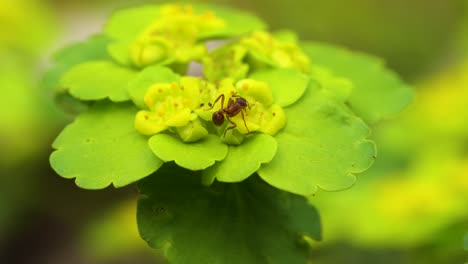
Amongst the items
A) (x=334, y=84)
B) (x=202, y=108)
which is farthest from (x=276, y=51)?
(x=202, y=108)

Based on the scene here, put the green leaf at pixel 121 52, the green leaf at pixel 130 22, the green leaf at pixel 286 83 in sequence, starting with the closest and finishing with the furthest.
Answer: the green leaf at pixel 286 83
the green leaf at pixel 121 52
the green leaf at pixel 130 22

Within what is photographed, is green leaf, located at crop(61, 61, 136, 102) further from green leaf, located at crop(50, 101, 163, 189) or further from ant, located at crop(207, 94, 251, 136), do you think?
ant, located at crop(207, 94, 251, 136)

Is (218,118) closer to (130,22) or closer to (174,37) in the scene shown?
(174,37)

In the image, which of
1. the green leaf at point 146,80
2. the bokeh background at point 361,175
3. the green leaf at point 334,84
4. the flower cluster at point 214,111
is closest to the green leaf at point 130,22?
the flower cluster at point 214,111

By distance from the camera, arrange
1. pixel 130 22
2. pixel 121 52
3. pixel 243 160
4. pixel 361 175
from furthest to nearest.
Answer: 1. pixel 361 175
2. pixel 130 22
3. pixel 121 52
4. pixel 243 160

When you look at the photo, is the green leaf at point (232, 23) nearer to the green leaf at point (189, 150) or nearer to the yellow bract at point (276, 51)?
the yellow bract at point (276, 51)

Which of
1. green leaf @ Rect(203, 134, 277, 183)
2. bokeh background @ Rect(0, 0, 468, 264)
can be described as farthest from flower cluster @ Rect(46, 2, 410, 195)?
bokeh background @ Rect(0, 0, 468, 264)
